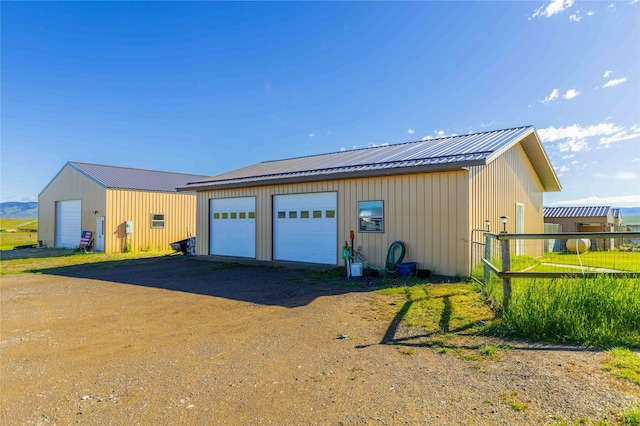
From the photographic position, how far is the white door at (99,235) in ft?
Answer: 62.2

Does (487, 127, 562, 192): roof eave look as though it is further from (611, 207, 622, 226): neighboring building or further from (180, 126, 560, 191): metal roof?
(611, 207, 622, 226): neighboring building

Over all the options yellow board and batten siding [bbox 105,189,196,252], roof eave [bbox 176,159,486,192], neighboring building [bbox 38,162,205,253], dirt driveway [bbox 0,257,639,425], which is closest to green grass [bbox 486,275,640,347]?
dirt driveway [bbox 0,257,639,425]

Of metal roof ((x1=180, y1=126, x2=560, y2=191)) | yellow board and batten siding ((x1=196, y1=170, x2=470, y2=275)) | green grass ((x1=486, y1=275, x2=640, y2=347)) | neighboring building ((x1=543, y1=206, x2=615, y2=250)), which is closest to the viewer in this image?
green grass ((x1=486, y1=275, x2=640, y2=347))

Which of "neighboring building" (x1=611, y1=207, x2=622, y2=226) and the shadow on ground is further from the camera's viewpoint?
"neighboring building" (x1=611, y1=207, x2=622, y2=226)

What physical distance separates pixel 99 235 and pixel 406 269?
669 inches

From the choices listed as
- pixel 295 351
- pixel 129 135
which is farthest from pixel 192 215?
pixel 295 351

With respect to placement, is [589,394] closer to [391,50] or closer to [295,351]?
[295,351]

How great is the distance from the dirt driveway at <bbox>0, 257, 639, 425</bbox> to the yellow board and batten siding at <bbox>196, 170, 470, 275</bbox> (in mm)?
3547

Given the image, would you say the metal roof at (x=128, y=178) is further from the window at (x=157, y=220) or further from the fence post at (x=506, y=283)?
the fence post at (x=506, y=283)

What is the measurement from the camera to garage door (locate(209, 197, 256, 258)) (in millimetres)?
13422

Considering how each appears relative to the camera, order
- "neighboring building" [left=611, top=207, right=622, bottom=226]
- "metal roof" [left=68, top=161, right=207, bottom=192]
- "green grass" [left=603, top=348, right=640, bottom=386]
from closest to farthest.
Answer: "green grass" [left=603, top=348, right=640, bottom=386] < "metal roof" [left=68, top=161, right=207, bottom=192] < "neighboring building" [left=611, top=207, right=622, bottom=226]

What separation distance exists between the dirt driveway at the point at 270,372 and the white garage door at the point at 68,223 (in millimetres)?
16490

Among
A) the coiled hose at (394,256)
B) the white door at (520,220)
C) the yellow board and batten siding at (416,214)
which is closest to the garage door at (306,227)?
the yellow board and batten siding at (416,214)

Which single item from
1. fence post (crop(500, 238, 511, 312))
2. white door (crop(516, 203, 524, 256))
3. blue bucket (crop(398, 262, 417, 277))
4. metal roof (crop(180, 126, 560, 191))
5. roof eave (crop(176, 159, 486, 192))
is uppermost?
metal roof (crop(180, 126, 560, 191))
